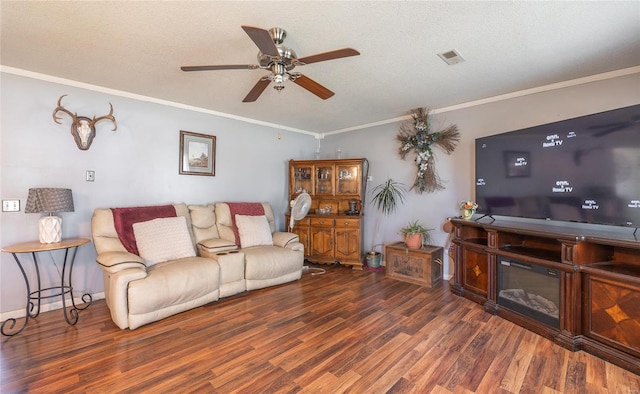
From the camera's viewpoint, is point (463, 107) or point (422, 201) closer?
point (463, 107)

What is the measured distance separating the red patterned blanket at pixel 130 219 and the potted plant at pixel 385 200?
307 centimetres

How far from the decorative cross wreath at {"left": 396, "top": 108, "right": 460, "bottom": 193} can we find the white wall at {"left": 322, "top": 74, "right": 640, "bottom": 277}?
84 mm

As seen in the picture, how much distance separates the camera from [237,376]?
190 cm

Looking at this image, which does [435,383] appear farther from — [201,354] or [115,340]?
[115,340]

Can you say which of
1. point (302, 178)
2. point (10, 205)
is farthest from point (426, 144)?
point (10, 205)

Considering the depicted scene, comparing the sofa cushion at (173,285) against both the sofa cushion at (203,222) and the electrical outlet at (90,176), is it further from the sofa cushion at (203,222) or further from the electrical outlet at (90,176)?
the electrical outlet at (90,176)

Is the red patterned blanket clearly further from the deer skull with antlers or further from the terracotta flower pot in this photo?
the terracotta flower pot

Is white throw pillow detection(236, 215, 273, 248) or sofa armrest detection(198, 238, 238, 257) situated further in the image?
white throw pillow detection(236, 215, 273, 248)

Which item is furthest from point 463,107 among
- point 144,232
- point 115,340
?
point 115,340

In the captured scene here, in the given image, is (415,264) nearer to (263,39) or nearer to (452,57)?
(452,57)

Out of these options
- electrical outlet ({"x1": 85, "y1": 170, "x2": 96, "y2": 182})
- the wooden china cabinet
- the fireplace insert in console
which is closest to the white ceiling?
electrical outlet ({"x1": 85, "y1": 170, "x2": 96, "y2": 182})

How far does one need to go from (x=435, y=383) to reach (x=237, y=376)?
1324 millimetres

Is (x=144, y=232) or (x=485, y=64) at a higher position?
(x=485, y=64)

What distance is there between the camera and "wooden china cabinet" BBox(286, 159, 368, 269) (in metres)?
4.48
